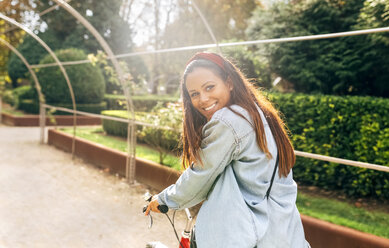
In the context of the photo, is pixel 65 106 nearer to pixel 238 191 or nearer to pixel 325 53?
pixel 325 53

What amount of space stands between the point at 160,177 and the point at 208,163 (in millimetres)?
3761

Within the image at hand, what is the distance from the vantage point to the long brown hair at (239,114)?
61.0 inches

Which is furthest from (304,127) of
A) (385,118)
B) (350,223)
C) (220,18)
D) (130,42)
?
(220,18)

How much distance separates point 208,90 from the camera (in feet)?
5.36

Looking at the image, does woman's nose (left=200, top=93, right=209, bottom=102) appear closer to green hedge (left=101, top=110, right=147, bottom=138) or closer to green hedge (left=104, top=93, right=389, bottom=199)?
green hedge (left=104, top=93, right=389, bottom=199)

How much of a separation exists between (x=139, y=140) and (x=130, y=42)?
41.8 feet

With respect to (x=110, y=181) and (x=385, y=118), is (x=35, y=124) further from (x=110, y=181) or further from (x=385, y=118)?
(x=385, y=118)

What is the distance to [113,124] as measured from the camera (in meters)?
9.10

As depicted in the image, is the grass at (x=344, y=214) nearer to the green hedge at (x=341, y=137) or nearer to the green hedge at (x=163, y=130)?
the green hedge at (x=341, y=137)

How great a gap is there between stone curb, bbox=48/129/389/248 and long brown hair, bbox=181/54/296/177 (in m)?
1.56

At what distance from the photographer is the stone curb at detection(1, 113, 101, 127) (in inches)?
514

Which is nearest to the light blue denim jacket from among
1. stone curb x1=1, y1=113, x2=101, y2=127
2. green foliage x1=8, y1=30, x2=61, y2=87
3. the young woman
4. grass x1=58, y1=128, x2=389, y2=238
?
the young woman

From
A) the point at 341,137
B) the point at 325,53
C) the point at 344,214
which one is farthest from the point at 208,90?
the point at 325,53

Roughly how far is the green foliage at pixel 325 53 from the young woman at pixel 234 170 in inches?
185
